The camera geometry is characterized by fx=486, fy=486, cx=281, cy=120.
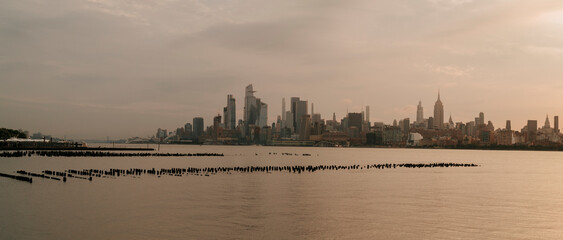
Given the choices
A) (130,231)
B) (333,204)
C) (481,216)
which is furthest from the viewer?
(333,204)

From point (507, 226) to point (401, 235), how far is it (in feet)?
34.4

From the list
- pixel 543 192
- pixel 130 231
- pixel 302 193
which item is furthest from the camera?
pixel 543 192

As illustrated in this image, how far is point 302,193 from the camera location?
59.7 m

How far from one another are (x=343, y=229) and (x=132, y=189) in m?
34.0

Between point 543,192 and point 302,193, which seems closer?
point 302,193

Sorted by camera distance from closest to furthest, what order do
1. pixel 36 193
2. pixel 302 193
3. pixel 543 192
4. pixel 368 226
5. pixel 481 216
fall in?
pixel 368 226 → pixel 481 216 → pixel 36 193 → pixel 302 193 → pixel 543 192

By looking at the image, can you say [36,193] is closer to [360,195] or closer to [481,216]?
[360,195]

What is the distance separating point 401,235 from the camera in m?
34.5

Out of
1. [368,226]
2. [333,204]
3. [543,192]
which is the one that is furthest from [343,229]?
[543,192]

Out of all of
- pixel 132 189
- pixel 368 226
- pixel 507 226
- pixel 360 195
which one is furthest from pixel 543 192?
pixel 132 189

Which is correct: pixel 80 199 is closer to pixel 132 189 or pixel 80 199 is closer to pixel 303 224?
pixel 132 189

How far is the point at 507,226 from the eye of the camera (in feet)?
128

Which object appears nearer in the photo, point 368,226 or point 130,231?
point 130,231

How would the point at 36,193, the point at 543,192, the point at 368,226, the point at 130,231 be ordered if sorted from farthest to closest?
the point at 543,192 < the point at 36,193 < the point at 368,226 < the point at 130,231
